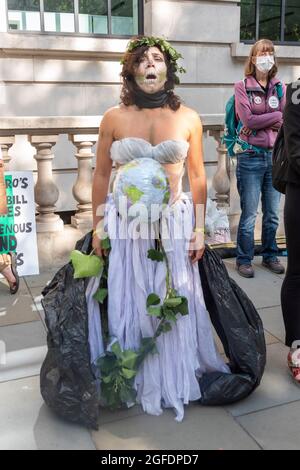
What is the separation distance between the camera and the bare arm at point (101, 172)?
2680 mm

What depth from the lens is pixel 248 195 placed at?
479 cm

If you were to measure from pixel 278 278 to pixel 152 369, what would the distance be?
2501 millimetres

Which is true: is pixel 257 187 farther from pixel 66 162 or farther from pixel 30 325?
pixel 66 162

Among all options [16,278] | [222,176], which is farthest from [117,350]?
[222,176]

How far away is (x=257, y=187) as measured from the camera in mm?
4785

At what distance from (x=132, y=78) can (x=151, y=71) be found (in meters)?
0.13

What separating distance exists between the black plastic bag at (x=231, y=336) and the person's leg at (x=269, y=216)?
7.02ft

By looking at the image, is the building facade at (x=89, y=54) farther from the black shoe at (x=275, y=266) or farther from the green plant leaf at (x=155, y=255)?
the green plant leaf at (x=155, y=255)

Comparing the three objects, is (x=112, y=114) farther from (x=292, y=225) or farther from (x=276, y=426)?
(x=276, y=426)

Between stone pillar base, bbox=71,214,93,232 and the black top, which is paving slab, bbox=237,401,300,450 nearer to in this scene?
the black top

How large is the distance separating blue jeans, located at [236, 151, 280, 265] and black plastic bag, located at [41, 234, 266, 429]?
198cm

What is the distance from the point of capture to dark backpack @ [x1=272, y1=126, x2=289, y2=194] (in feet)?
10.2

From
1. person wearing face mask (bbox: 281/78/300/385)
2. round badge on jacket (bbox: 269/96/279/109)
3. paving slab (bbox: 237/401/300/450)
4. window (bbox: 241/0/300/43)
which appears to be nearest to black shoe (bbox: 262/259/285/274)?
round badge on jacket (bbox: 269/96/279/109)
